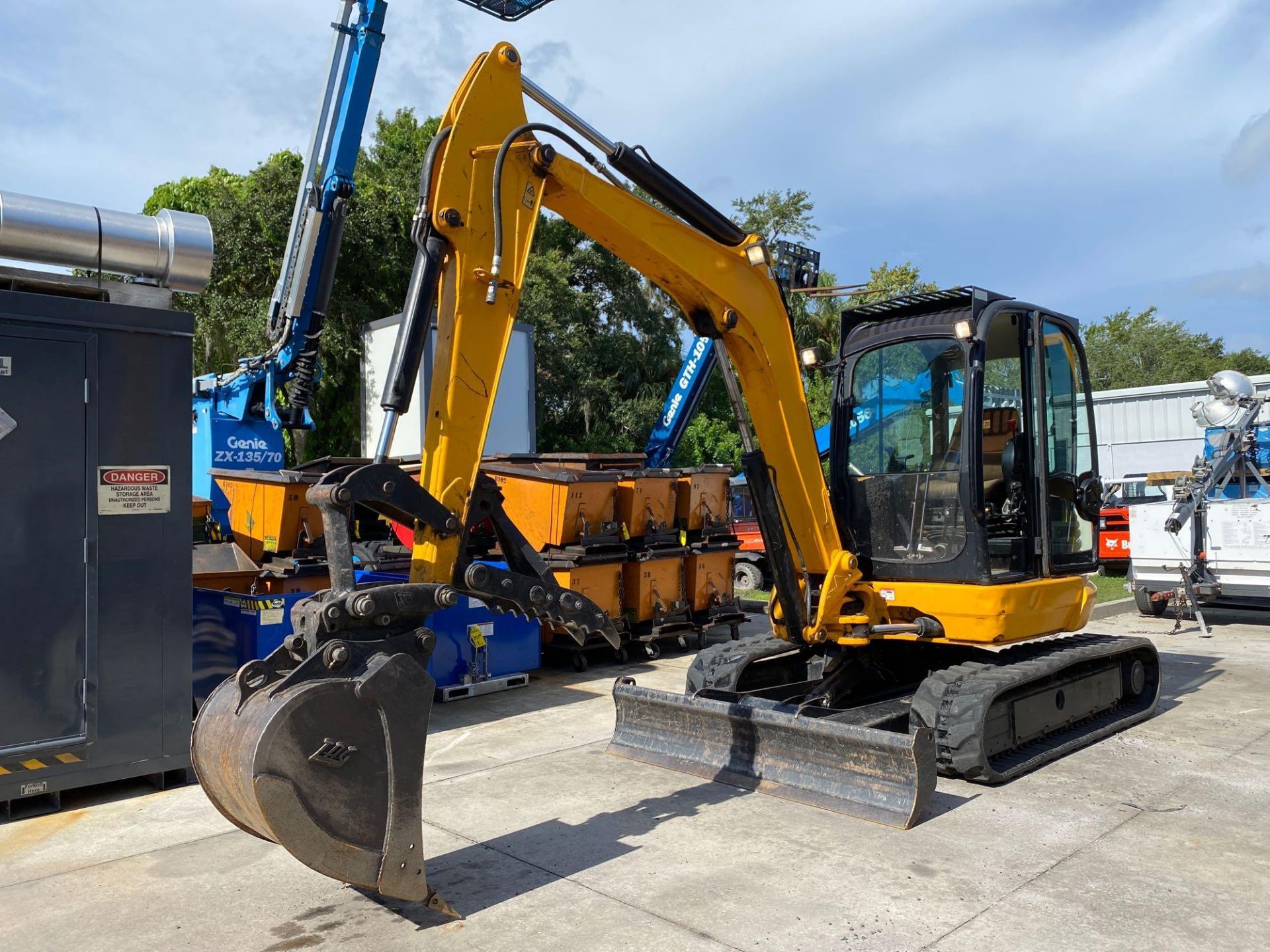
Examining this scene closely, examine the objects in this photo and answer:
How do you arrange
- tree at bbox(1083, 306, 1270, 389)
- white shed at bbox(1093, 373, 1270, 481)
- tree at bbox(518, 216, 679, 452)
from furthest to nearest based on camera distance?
tree at bbox(1083, 306, 1270, 389) < white shed at bbox(1093, 373, 1270, 481) < tree at bbox(518, 216, 679, 452)

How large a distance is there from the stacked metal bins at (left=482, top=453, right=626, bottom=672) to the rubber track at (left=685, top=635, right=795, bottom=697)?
7.99 ft

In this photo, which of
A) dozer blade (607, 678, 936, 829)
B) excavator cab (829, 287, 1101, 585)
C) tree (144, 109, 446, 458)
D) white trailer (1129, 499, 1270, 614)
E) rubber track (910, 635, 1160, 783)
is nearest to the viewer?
dozer blade (607, 678, 936, 829)

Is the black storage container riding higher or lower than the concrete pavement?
higher

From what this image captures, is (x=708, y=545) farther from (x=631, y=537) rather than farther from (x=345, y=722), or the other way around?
(x=345, y=722)

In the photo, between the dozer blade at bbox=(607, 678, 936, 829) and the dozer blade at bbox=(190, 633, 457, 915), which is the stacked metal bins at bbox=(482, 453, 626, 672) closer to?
the dozer blade at bbox=(607, 678, 936, 829)

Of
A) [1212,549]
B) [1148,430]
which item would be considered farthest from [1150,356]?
[1212,549]

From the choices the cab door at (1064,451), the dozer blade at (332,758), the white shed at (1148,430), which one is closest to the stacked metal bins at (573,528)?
the cab door at (1064,451)

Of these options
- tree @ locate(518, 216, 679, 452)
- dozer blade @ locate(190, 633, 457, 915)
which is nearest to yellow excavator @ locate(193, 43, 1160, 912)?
dozer blade @ locate(190, 633, 457, 915)

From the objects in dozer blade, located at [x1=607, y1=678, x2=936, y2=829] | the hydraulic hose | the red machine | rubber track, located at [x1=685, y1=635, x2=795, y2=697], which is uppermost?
the hydraulic hose

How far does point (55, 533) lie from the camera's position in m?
5.95

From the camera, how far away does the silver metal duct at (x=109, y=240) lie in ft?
20.1

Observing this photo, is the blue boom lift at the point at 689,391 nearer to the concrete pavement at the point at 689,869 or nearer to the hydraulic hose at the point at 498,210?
the concrete pavement at the point at 689,869

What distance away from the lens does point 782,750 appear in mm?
6027

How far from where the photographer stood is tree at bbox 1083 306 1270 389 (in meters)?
55.0
